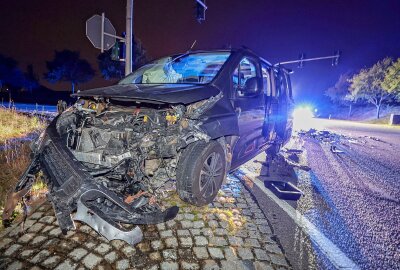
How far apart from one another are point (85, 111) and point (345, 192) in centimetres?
429

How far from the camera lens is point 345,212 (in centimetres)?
340

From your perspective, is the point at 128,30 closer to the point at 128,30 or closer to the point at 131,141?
the point at 128,30

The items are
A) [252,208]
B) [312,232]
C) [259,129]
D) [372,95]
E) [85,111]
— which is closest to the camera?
[312,232]

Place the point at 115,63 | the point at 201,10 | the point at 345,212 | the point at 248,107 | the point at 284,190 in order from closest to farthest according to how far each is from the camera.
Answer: the point at 345,212 < the point at 248,107 < the point at 284,190 < the point at 201,10 < the point at 115,63

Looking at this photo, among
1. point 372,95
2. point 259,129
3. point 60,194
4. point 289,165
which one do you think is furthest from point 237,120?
point 372,95

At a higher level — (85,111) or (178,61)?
(178,61)

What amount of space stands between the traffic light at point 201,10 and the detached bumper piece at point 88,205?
324 inches

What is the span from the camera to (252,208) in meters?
3.37

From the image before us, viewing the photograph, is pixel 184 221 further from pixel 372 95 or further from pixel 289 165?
pixel 372 95

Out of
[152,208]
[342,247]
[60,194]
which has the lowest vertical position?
[342,247]

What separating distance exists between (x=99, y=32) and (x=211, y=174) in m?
5.18

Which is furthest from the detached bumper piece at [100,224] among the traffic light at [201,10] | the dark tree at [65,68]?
the dark tree at [65,68]

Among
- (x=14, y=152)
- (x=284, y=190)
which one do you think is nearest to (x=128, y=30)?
(x=14, y=152)

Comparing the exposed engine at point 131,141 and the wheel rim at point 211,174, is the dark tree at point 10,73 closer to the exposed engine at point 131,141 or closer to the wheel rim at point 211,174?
the exposed engine at point 131,141
